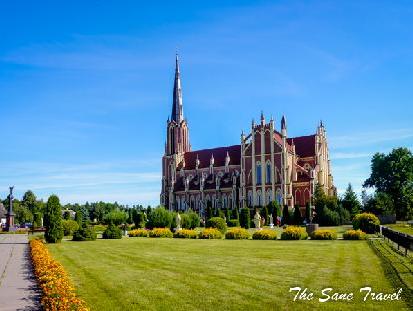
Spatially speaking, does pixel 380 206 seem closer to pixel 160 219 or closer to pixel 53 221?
pixel 160 219

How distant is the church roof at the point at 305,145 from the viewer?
7619cm

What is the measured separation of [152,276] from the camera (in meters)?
13.0

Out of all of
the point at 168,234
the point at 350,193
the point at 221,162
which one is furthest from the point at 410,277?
the point at 221,162

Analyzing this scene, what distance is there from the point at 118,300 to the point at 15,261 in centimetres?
1064

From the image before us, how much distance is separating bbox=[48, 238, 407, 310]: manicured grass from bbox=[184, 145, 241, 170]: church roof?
67.8m

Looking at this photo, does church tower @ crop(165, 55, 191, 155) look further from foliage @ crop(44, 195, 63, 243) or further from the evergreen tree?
foliage @ crop(44, 195, 63, 243)

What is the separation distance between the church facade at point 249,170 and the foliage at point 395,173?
29.2ft

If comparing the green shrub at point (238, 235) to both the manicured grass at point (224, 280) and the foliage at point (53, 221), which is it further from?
the manicured grass at point (224, 280)

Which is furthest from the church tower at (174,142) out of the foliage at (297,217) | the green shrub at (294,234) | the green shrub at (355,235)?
the green shrub at (355,235)

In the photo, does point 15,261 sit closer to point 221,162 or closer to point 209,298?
point 209,298

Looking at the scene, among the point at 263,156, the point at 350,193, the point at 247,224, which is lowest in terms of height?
the point at 247,224

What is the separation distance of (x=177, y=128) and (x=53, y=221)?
6510cm

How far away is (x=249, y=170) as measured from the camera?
7762 centimetres

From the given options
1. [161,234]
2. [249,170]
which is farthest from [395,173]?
[161,234]
